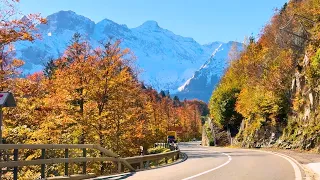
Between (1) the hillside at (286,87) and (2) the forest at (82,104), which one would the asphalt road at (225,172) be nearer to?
(2) the forest at (82,104)

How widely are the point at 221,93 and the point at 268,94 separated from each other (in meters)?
20.1

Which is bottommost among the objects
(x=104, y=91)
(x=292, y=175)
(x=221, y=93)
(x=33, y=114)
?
(x=292, y=175)

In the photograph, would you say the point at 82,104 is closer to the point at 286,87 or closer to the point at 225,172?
the point at 225,172

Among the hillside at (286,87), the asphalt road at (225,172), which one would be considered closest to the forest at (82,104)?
the asphalt road at (225,172)

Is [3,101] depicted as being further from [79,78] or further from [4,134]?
[79,78]

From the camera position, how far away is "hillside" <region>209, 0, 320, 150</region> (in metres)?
31.0

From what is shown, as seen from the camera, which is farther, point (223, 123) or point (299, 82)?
point (223, 123)

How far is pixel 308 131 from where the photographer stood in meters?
29.8

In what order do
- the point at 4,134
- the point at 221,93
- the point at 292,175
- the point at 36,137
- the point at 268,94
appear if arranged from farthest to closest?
the point at 221,93 → the point at 268,94 → the point at 36,137 → the point at 4,134 → the point at 292,175

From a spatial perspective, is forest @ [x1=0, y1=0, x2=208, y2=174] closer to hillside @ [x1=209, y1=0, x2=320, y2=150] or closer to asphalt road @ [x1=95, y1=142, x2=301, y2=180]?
asphalt road @ [x1=95, y1=142, x2=301, y2=180]

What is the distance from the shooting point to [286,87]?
4038cm

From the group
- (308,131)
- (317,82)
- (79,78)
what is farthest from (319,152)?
(79,78)

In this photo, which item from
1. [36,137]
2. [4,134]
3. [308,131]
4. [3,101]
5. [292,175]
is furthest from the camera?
[308,131]

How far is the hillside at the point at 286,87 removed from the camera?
31.0 meters
